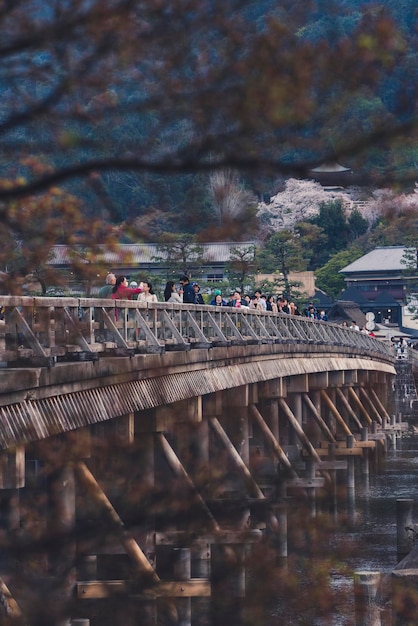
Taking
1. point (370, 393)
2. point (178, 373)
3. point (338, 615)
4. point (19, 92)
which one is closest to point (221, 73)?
point (19, 92)

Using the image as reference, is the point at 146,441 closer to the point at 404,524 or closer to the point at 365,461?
the point at 404,524

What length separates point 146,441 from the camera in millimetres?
17672

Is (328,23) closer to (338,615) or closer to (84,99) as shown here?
(84,99)

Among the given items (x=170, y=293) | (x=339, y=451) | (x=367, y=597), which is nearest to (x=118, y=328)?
(x=367, y=597)

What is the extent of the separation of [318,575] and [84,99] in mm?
2571

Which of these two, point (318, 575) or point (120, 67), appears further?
point (318, 575)

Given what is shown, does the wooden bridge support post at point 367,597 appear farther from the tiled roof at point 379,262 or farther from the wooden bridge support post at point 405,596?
the tiled roof at point 379,262

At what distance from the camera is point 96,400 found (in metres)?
14.7

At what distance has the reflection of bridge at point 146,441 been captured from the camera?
5992mm

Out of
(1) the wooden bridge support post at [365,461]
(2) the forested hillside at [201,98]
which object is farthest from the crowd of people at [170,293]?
(1) the wooden bridge support post at [365,461]

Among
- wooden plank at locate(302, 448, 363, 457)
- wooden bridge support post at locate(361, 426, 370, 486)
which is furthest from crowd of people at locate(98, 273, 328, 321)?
wooden bridge support post at locate(361, 426, 370, 486)

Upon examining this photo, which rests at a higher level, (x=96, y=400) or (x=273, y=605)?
(x=96, y=400)

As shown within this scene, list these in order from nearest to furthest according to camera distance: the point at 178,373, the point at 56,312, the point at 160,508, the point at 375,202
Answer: the point at 375,202
the point at 160,508
the point at 56,312
the point at 178,373

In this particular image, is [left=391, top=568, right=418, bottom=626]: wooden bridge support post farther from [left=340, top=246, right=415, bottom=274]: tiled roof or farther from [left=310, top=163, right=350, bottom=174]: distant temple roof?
[left=340, top=246, right=415, bottom=274]: tiled roof
